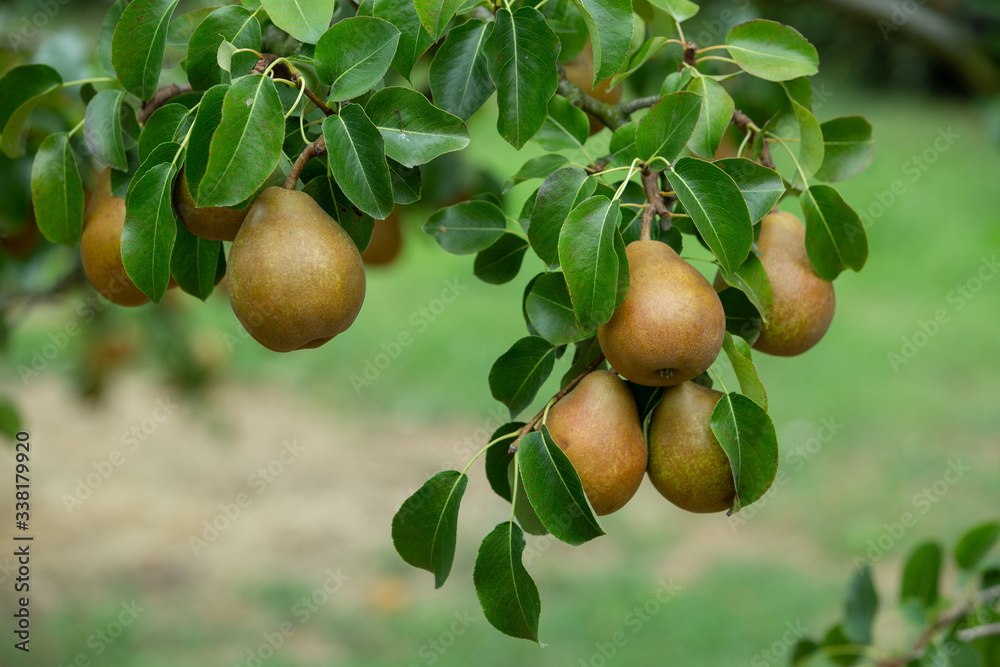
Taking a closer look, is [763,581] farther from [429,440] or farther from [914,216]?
[914,216]

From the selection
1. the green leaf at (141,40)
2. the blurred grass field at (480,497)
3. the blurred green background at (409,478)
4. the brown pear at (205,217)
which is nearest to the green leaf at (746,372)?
the brown pear at (205,217)

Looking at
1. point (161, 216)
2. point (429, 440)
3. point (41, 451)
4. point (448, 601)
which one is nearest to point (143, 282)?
point (161, 216)

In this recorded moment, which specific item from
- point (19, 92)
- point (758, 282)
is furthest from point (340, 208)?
point (19, 92)

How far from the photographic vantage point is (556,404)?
85 cm

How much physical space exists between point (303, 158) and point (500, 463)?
0.33m

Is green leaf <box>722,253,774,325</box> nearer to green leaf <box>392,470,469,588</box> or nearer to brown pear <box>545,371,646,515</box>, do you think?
brown pear <box>545,371,646,515</box>

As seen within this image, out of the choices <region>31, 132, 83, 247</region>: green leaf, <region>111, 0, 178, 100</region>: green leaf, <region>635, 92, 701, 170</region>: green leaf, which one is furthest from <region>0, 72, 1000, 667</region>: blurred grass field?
<region>635, 92, 701, 170</region>: green leaf

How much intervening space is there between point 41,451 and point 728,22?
12.8 ft

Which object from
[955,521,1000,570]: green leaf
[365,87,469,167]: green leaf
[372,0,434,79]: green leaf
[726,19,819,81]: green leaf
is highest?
[726,19,819,81]: green leaf

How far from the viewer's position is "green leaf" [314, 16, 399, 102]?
2.49ft

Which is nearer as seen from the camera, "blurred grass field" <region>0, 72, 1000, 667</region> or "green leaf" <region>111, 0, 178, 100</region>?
"green leaf" <region>111, 0, 178, 100</region>

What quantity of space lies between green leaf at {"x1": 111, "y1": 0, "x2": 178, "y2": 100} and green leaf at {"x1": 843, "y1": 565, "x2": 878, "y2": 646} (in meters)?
1.44

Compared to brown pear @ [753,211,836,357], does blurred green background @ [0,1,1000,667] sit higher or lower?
lower

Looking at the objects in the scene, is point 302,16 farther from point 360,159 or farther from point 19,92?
point 19,92
